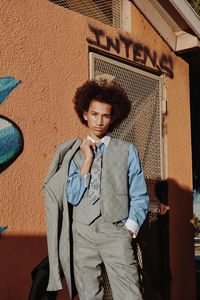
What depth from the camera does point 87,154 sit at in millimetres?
4070

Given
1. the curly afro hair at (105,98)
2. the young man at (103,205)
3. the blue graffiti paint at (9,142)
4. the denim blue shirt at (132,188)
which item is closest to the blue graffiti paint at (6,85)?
the blue graffiti paint at (9,142)

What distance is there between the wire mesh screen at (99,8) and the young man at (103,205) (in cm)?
260

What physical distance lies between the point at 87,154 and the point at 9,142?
51.9 inches

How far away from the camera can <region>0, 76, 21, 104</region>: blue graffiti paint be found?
202 inches

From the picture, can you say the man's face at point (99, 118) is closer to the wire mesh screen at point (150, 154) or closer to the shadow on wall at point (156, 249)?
the shadow on wall at point (156, 249)

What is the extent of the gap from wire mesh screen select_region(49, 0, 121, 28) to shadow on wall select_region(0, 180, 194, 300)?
6.32 feet

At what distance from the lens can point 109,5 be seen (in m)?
7.05

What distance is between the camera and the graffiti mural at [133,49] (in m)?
6.30

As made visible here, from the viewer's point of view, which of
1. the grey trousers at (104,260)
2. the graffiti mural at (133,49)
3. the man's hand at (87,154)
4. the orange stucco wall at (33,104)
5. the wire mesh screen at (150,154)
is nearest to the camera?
the grey trousers at (104,260)

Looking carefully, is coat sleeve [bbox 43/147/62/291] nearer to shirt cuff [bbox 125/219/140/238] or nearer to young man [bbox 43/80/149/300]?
young man [bbox 43/80/149/300]

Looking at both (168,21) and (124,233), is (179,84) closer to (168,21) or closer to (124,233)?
(168,21)

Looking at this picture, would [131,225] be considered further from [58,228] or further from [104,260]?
[58,228]

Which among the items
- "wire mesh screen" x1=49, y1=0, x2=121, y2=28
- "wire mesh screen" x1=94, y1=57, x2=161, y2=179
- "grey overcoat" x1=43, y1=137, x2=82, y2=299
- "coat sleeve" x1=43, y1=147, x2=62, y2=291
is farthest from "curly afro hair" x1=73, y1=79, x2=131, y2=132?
"wire mesh screen" x1=49, y1=0, x2=121, y2=28

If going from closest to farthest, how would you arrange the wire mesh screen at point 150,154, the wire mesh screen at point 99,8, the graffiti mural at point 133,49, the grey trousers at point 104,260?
the grey trousers at point 104,260
the graffiti mural at point 133,49
the wire mesh screen at point 99,8
the wire mesh screen at point 150,154
